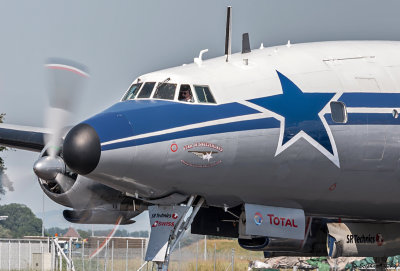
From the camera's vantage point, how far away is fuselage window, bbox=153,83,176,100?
13.2 metres

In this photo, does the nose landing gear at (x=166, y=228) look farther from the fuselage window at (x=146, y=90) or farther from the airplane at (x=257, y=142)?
the fuselage window at (x=146, y=90)

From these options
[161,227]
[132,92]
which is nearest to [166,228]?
[161,227]

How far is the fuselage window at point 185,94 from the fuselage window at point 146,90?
1.87 feet

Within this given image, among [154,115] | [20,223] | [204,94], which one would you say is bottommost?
[20,223]

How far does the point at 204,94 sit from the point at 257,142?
3.90ft

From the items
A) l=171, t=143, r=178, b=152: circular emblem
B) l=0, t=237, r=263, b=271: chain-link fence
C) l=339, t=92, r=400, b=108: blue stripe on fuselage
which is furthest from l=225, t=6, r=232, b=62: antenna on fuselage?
l=0, t=237, r=263, b=271: chain-link fence

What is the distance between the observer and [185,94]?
43.3ft

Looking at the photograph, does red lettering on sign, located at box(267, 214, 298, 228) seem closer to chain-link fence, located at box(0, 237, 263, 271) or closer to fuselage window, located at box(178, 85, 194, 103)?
fuselage window, located at box(178, 85, 194, 103)

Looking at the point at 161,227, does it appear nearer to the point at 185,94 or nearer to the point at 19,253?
the point at 185,94

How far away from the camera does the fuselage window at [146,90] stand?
13.5m

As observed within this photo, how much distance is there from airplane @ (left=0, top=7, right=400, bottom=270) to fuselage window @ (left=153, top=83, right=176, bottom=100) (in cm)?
2

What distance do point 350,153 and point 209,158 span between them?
2508mm

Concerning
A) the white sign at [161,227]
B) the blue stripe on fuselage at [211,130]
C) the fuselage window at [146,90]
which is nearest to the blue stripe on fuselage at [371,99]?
the blue stripe on fuselage at [211,130]

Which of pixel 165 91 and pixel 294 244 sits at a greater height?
pixel 165 91
